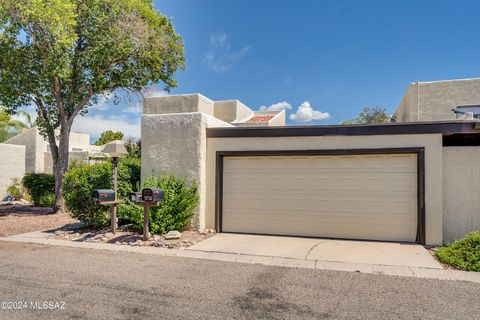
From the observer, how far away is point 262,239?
8.57m

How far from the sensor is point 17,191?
1794 centimetres

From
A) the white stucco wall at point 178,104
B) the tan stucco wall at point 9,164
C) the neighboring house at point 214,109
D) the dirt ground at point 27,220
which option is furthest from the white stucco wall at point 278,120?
the tan stucco wall at point 9,164

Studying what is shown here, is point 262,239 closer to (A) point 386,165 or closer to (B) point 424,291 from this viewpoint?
(A) point 386,165

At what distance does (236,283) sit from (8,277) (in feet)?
12.1

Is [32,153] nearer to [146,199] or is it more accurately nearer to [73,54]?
[73,54]

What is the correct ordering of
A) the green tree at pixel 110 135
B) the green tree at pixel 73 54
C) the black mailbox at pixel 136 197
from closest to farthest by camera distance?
the black mailbox at pixel 136 197 < the green tree at pixel 73 54 < the green tree at pixel 110 135

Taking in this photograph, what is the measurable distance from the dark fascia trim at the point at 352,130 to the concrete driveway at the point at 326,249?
2674 mm

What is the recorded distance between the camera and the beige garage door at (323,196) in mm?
8266

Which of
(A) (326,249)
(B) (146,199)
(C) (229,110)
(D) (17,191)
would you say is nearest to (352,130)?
(A) (326,249)

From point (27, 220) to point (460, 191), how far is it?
12.8 metres

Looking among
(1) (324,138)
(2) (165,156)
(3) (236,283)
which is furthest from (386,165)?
(2) (165,156)

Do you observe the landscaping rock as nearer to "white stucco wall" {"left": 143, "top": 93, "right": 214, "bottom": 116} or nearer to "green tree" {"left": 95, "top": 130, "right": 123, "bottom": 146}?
"white stucco wall" {"left": 143, "top": 93, "right": 214, "bottom": 116}

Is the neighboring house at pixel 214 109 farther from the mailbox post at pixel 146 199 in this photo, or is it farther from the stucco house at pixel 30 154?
the mailbox post at pixel 146 199

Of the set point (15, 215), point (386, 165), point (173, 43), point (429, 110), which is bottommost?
point (15, 215)
